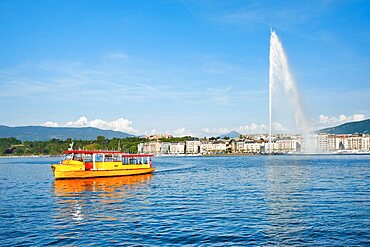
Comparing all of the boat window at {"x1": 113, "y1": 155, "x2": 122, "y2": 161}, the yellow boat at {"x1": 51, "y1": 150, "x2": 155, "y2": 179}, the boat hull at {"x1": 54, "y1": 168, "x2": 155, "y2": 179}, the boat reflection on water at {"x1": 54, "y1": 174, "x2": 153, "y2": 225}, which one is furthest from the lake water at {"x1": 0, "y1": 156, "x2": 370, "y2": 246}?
the boat window at {"x1": 113, "y1": 155, "x2": 122, "y2": 161}

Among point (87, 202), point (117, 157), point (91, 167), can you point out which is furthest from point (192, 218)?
point (117, 157)

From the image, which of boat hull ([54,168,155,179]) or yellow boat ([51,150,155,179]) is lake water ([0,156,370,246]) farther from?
yellow boat ([51,150,155,179])

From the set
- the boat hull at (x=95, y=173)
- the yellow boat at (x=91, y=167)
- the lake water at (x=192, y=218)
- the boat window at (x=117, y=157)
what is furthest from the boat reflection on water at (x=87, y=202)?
the boat window at (x=117, y=157)

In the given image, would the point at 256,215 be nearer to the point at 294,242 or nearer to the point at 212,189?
the point at 294,242

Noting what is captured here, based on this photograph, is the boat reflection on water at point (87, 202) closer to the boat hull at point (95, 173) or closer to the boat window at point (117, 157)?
the boat hull at point (95, 173)

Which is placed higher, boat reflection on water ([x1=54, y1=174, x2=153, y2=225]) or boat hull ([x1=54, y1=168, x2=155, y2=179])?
boat hull ([x1=54, y1=168, x2=155, y2=179])

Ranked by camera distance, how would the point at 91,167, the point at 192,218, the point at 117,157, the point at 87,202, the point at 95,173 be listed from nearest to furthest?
the point at 192,218, the point at 87,202, the point at 95,173, the point at 91,167, the point at 117,157

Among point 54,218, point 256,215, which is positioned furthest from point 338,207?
point 54,218

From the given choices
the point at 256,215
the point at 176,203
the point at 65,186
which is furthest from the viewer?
the point at 65,186

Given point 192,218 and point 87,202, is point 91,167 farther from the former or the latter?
point 192,218

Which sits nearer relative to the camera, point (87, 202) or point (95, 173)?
point (87, 202)

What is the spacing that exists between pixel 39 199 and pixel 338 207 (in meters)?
20.8

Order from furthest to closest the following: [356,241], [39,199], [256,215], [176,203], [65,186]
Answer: [65,186] → [39,199] → [176,203] → [256,215] → [356,241]

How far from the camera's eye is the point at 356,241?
55.1 feet
